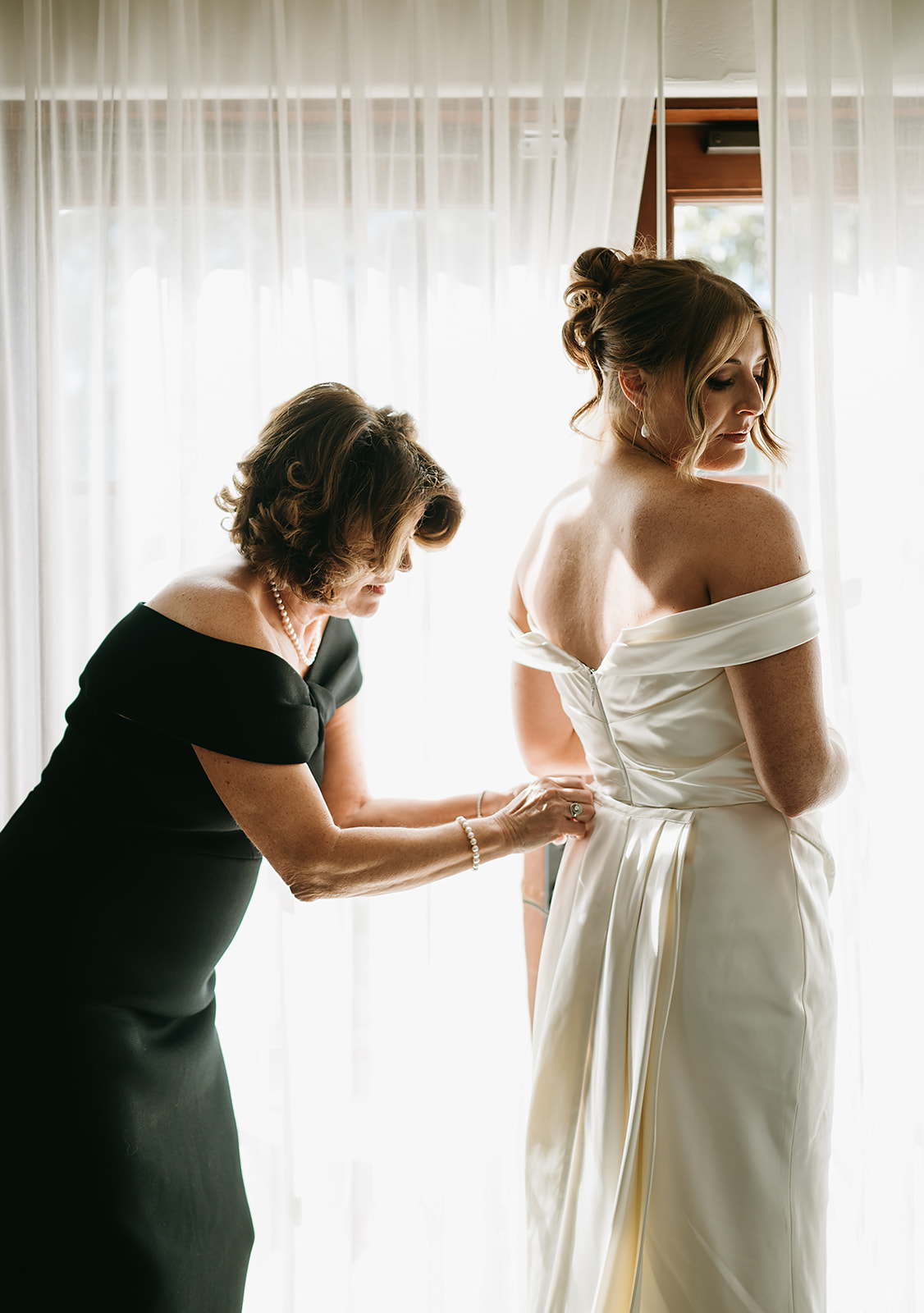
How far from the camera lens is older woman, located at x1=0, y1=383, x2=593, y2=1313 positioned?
1.20 metres

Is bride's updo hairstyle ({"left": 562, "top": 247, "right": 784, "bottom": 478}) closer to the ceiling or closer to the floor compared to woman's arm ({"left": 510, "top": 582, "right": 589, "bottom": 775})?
closer to the ceiling

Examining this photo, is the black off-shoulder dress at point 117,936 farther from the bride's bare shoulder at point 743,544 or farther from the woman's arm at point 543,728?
the bride's bare shoulder at point 743,544

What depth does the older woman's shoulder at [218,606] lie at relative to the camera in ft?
3.97

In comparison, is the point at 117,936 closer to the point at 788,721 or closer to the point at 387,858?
the point at 387,858

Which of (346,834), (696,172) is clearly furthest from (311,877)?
(696,172)

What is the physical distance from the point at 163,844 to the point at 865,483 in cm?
137

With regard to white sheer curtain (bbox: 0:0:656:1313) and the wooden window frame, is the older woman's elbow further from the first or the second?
the wooden window frame

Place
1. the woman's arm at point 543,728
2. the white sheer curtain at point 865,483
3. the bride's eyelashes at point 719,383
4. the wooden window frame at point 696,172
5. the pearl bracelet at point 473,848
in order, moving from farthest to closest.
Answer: the wooden window frame at point 696,172 → the white sheer curtain at point 865,483 → the woman's arm at point 543,728 → the pearl bracelet at point 473,848 → the bride's eyelashes at point 719,383

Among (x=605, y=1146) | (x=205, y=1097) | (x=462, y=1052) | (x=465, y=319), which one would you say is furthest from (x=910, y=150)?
(x=205, y=1097)

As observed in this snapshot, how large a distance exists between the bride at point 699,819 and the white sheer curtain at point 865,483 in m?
0.51

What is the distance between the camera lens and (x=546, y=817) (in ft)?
4.45

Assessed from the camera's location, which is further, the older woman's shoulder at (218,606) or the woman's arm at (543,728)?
the woman's arm at (543,728)

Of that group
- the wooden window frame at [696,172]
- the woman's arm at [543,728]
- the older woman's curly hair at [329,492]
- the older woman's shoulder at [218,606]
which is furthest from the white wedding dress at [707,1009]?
the wooden window frame at [696,172]

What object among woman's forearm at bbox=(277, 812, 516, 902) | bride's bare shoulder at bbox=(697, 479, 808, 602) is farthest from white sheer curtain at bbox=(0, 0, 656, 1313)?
bride's bare shoulder at bbox=(697, 479, 808, 602)
